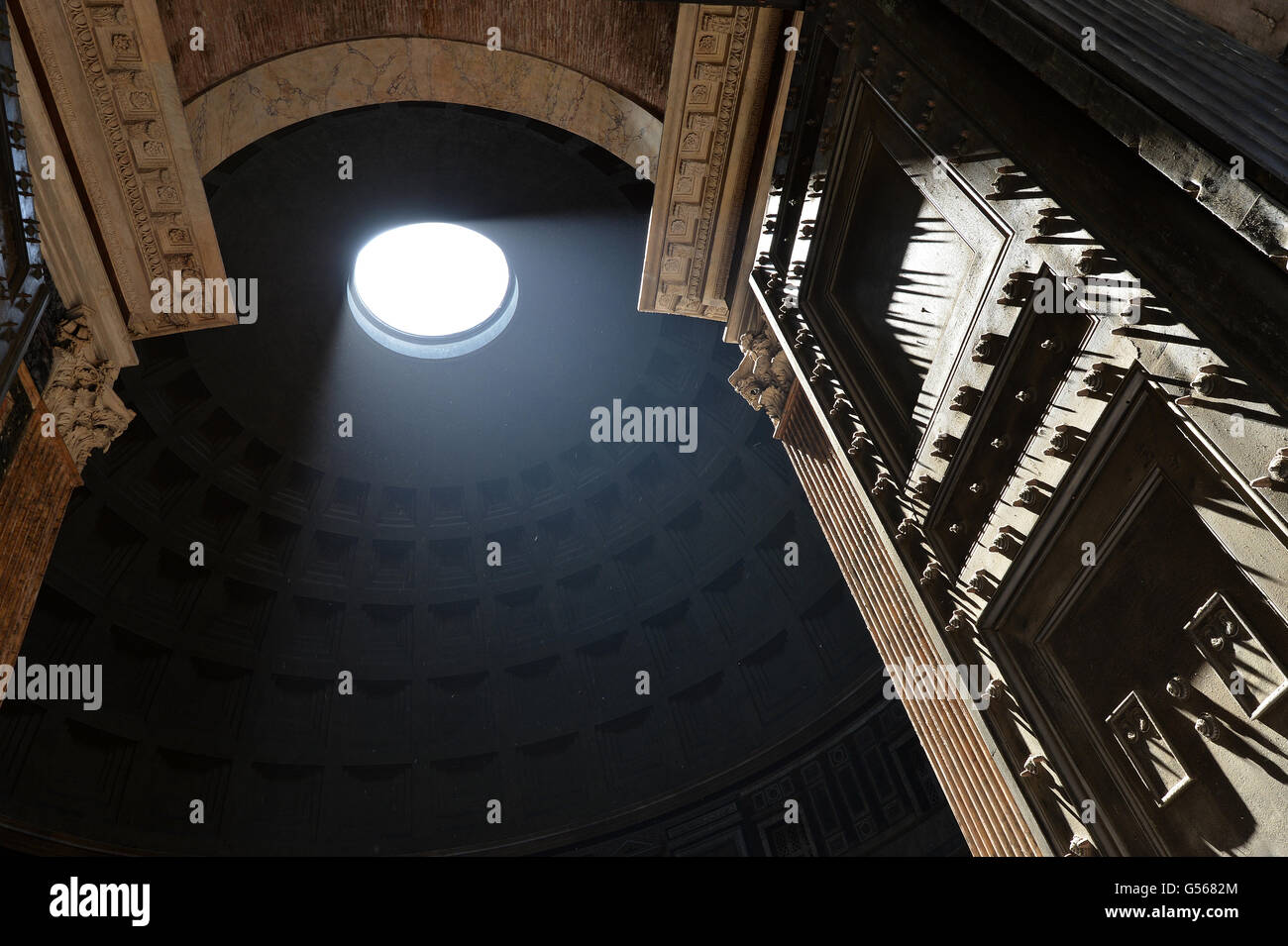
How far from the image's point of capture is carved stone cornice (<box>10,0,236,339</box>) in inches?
276

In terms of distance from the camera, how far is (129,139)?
7641 mm

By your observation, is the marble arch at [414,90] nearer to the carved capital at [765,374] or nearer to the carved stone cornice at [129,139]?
the carved stone cornice at [129,139]

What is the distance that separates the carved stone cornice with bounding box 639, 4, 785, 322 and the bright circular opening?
7814 mm

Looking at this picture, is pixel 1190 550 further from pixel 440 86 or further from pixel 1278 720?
pixel 440 86

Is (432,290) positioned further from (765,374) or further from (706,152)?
(765,374)

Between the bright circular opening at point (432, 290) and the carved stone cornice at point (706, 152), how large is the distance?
308 inches

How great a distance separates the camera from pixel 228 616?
52.8ft

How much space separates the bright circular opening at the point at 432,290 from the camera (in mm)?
16906

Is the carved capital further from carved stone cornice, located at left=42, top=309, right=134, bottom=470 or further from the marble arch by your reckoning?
carved stone cornice, located at left=42, top=309, right=134, bottom=470

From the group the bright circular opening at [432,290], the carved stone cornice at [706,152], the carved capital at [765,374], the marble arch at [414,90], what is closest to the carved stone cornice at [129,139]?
the marble arch at [414,90]

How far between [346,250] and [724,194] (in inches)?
336

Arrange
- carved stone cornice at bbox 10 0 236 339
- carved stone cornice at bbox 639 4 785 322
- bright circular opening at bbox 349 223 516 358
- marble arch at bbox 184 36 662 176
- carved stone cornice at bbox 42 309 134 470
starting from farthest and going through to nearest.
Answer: bright circular opening at bbox 349 223 516 358 → marble arch at bbox 184 36 662 176 → carved stone cornice at bbox 639 4 785 322 → carved stone cornice at bbox 42 309 134 470 → carved stone cornice at bbox 10 0 236 339

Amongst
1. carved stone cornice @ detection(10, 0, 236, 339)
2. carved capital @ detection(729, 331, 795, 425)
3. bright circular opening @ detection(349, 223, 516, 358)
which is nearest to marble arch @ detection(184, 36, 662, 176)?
carved stone cornice @ detection(10, 0, 236, 339)

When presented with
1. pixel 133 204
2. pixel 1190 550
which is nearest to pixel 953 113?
pixel 1190 550
